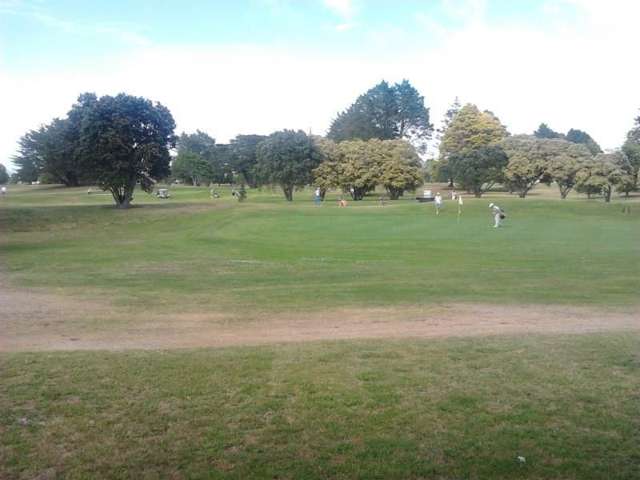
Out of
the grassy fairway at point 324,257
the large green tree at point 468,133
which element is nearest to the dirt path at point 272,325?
the grassy fairway at point 324,257

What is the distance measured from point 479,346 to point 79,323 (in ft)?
26.4

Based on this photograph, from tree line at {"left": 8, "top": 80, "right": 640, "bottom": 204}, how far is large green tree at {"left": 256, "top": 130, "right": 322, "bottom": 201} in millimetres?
132

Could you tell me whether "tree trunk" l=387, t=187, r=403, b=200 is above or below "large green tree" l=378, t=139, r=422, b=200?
below

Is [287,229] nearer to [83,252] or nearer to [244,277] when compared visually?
[83,252]

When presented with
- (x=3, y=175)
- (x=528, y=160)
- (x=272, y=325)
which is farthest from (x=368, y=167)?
(x=3, y=175)

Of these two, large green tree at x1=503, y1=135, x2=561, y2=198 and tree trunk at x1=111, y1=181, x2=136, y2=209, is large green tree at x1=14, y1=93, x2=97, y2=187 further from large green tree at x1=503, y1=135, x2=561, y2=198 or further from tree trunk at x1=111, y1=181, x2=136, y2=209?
large green tree at x1=503, y1=135, x2=561, y2=198

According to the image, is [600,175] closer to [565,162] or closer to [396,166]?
[565,162]

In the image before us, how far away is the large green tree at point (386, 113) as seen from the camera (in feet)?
361

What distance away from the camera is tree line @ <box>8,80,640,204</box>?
54156 mm

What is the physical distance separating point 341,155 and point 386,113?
120 feet

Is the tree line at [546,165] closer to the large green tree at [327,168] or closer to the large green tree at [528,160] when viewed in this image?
the large green tree at [528,160]

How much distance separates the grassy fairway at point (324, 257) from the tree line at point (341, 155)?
24.0 ft

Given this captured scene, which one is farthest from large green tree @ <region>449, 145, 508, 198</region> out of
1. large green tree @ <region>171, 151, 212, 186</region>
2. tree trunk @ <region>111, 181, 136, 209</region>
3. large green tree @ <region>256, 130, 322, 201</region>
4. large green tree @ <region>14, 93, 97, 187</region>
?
large green tree @ <region>171, 151, 212, 186</region>

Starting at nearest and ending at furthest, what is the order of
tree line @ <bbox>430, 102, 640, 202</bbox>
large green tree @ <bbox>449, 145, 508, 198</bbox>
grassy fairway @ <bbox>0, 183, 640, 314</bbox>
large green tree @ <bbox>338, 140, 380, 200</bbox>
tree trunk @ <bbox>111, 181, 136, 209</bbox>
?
grassy fairway @ <bbox>0, 183, 640, 314</bbox>
tree trunk @ <bbox>111, 181, 136, 209</bbox>
tree line @ <bbox>430, 102, 640, 202</bbox>
large green tree @ <bbox>338, 140, 380, 200</bbox>
large green tree @ <bbox>449, 145, 508, 198</bbox>
